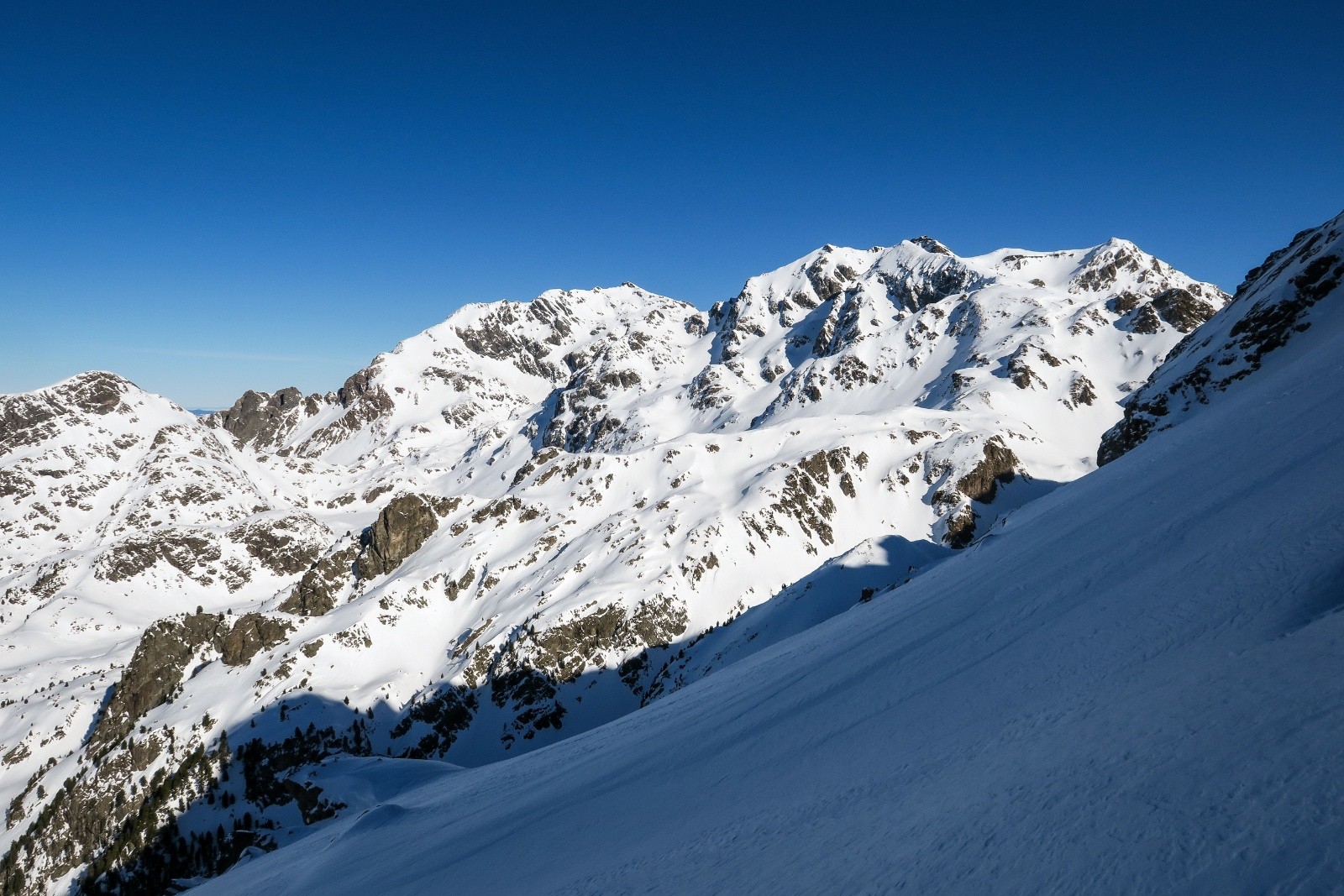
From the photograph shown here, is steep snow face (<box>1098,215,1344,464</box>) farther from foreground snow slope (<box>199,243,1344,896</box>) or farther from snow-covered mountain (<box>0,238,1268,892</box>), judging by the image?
foreground snow slope (<box>199,243,1344,896</box>)

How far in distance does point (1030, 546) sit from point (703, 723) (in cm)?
1070

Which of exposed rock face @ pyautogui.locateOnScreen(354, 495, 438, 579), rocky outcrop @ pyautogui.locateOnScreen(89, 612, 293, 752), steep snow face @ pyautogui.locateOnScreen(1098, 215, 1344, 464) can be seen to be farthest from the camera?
exposed rock face @ pyautogui.locateOnScreen(354, 495, 438, 579)

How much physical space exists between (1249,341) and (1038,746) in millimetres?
50367

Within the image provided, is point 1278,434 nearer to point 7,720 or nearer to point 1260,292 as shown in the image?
point 1260,292

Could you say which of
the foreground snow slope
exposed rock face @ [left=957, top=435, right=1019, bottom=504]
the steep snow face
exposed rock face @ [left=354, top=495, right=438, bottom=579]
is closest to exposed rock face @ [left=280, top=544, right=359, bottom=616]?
exposed rock face @ [left=354, top=495, right=438, bottom=579]

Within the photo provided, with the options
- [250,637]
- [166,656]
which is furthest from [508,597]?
[166,656]

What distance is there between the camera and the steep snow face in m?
40.0

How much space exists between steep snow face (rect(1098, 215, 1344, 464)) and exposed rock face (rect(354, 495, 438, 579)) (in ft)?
341

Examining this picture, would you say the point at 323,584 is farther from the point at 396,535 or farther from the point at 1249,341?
the point at 1249,341

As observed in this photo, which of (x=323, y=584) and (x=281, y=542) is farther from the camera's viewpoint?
(x=281, y=542)

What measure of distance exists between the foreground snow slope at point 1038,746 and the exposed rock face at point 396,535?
10026 centimetres

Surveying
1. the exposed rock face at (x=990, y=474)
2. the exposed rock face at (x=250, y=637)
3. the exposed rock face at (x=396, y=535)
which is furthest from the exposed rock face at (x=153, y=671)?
the exposed rock face at (x=990, y=474)

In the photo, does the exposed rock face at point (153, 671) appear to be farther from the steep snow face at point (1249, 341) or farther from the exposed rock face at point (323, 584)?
the steep snow face at point (1249, 341)

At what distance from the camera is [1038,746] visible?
7270 millimetres
